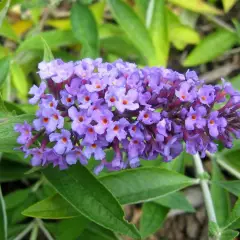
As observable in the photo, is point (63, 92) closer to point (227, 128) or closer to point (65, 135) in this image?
point (65, 135)

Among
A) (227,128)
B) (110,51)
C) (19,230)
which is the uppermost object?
(227,128)

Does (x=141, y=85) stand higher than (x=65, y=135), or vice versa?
(x=141, y=85)

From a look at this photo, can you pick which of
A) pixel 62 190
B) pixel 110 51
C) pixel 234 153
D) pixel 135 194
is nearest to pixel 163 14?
pixel 110 51

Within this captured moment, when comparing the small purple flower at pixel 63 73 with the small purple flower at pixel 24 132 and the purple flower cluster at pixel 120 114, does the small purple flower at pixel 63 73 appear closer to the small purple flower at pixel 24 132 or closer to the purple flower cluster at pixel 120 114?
the purple flower cluster at pixel 120 114

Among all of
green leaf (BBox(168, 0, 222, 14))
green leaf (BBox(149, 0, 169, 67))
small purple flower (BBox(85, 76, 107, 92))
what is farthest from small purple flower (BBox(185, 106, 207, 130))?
green leaf (BBox(168, 0, 222, 14))

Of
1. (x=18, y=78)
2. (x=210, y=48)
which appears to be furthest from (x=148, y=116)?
(x=210, y=48)

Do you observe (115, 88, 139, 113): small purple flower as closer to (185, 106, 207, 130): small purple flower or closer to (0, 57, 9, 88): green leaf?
(185, 106, 207, 130): small purple flower
